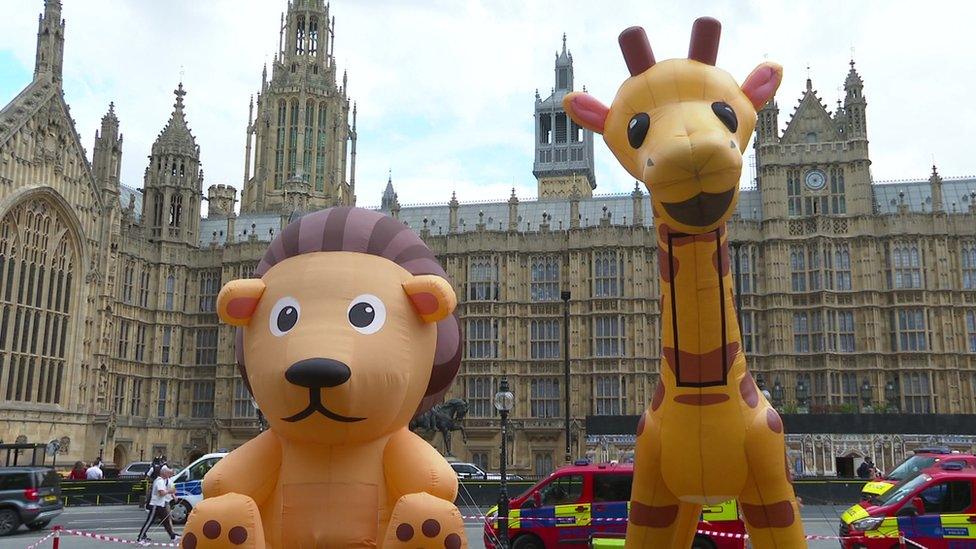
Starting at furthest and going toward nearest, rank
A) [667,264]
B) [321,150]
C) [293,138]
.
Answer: [321,150] < [293,138] < [667,264]

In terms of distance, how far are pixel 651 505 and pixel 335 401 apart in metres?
2.58

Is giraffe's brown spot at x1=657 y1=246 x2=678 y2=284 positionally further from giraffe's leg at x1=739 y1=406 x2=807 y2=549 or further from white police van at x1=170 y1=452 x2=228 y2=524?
white police van at x1=170 y1=452 x2=228 y2=524

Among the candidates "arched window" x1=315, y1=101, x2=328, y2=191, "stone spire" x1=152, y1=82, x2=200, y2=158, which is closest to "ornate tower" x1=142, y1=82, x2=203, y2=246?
"stone spire" x1=152, y1=82, x2=200, y2=158

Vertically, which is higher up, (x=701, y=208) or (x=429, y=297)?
(x=701, y=208)

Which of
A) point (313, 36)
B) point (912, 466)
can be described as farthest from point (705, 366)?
point (313, 36)

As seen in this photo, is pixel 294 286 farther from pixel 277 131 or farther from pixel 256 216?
pixel 277 131

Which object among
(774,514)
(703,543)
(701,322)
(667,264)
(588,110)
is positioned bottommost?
(703,543)

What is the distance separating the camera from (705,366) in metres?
6.29

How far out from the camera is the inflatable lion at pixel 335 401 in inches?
243

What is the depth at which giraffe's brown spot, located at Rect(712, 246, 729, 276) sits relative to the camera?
6336mm

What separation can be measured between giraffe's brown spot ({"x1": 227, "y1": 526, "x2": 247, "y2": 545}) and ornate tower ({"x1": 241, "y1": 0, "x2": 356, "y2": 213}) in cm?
4958

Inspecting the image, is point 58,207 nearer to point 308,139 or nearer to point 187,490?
point 187,490

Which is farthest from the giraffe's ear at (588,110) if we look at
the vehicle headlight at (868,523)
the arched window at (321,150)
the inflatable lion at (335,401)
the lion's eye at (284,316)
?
the arched window at (321,150)

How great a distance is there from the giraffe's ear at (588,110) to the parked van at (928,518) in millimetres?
8045
